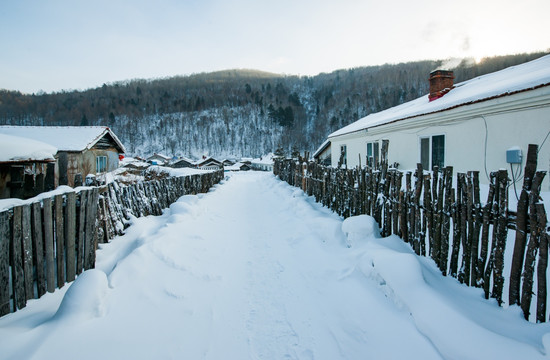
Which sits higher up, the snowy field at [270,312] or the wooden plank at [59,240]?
the wooden plank at [59,240]

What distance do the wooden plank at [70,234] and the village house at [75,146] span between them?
17503 millimetres

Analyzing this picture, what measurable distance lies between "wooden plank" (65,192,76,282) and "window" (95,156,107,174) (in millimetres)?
20622

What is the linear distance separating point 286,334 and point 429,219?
2.63 metres

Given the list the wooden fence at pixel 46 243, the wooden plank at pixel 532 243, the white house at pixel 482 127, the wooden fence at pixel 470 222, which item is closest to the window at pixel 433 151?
the white house at pixel 482 127

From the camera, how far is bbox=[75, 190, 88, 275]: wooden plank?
396cm

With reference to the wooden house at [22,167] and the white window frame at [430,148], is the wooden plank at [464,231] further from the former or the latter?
the wooden house at [22,167]

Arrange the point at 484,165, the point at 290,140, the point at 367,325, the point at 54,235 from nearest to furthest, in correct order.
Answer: the point at 367,325 < the point at 54,235 < the point at 484,165 < the point at 290,140

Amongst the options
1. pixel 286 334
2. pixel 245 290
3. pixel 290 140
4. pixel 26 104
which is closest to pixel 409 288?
pixel 286 334

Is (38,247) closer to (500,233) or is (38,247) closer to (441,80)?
(500,233)

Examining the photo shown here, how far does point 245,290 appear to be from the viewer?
3787 mm

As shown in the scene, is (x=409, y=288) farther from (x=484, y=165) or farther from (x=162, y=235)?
(x=484, y=165)

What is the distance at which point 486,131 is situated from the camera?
7289 mm

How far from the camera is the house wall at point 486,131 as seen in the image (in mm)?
6008

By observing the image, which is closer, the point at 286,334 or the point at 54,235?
the point at 286,334
